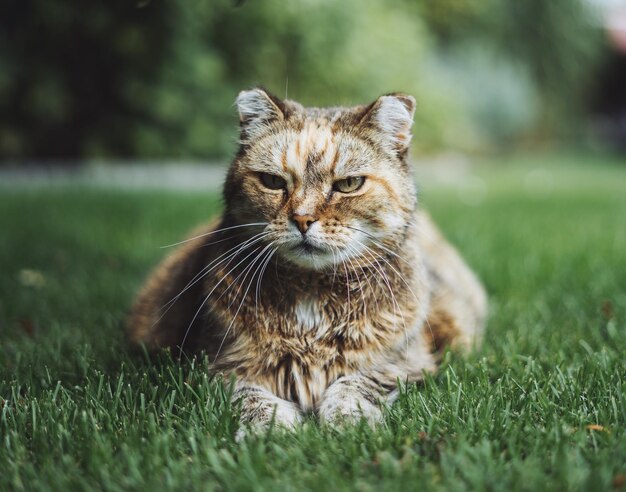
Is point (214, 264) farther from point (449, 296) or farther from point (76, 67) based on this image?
point (76, 67)

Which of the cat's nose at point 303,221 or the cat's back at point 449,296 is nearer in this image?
the cat's nose at point 303,221

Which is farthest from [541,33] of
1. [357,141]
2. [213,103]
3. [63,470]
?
[63,470]

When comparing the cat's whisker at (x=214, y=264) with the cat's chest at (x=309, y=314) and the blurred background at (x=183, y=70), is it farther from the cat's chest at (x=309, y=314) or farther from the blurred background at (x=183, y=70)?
the blurred background at (x=183, y=70)

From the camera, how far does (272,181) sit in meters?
2.07

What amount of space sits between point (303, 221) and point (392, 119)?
0.51m

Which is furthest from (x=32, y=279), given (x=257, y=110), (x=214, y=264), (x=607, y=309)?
(x=607, y=309)

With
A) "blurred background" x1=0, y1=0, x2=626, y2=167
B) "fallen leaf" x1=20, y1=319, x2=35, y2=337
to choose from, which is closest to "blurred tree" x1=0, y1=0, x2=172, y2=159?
"blurred background" x1=0, y1=0, x2=626, y2=167

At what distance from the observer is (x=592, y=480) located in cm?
145

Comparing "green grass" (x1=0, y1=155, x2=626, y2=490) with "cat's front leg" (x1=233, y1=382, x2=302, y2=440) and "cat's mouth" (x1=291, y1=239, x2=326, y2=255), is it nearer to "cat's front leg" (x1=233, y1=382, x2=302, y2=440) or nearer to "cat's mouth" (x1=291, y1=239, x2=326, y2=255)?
"cat's front leg" (x1=233, y1=382, x2=302, y2=440)

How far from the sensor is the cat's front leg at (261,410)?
183cm

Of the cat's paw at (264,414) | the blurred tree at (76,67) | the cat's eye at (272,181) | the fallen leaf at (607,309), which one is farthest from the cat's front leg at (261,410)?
the blurred tree at (76,67)

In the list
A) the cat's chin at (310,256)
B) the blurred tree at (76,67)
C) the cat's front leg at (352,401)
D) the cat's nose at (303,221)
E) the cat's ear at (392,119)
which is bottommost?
the cat's front leg at (352,401)

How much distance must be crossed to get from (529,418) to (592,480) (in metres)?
0.38

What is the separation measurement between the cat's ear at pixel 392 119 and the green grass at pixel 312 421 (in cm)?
78
